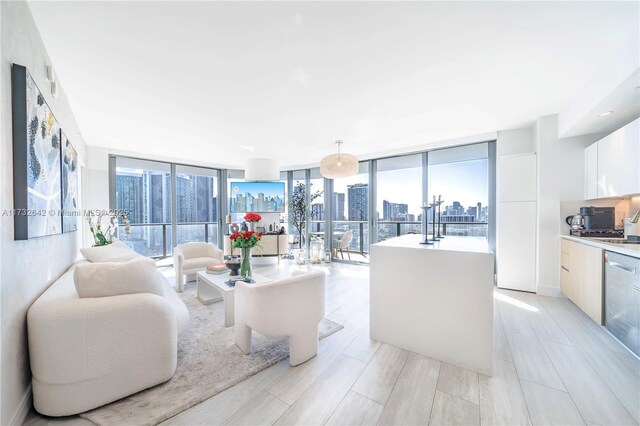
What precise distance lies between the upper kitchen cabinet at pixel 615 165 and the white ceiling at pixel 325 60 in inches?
26.6

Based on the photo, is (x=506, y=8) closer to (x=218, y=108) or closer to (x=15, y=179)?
(x=218, y=108)

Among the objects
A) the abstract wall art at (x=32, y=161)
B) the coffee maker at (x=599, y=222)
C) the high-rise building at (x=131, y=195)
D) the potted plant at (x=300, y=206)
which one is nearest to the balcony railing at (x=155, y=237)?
the high-rise building at (x=131, y=195)

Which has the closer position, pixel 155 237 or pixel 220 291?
pixel 220 291

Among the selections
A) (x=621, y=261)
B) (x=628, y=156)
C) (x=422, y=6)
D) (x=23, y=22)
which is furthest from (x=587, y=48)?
(x=23, y=22)

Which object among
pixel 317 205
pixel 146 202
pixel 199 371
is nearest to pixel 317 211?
pixel 317 205

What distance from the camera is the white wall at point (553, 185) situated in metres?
3.35

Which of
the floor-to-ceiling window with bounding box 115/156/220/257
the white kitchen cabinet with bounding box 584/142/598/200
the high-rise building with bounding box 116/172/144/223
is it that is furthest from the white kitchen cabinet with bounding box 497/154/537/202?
the high-rise building with bounding box 116/172/144/223

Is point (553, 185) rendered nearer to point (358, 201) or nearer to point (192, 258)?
point (358, 201)

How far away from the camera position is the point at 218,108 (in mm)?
3090

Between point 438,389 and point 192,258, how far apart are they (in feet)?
13.1

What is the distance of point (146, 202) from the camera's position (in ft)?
19.3

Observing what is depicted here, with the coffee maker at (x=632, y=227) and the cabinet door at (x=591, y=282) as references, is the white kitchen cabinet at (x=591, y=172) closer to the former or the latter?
the coffee maker at (x=632, y=227)

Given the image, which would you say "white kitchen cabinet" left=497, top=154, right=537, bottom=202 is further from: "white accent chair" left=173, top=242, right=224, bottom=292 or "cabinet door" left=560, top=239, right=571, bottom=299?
"white accent chair" left=173, top=242, right=224, bottom=292

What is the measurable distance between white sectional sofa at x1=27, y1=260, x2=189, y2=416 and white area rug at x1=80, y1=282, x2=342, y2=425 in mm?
88
